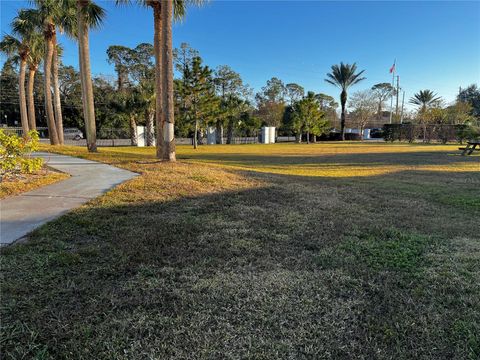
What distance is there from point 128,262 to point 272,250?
1417mm

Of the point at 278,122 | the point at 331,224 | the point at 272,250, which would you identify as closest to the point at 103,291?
the point at 272,250

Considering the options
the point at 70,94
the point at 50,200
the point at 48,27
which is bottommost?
the point at 50,200

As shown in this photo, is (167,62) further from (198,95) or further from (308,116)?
(308,116)

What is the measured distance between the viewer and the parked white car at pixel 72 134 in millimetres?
39519

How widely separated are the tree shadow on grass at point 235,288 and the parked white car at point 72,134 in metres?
40.2

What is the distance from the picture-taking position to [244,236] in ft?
11.9

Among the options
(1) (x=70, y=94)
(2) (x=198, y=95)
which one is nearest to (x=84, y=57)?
(2) (x=198, y=95)

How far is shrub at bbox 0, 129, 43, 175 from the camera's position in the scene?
18.2 feet

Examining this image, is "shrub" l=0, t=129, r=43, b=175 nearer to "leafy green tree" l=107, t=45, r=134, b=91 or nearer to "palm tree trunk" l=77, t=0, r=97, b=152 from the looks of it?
"palm tree trunk" l=77, t=0, r=97, b=152

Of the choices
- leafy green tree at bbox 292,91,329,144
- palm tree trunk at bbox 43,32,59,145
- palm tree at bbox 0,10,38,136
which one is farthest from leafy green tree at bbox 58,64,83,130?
leafy green tree at bbox 292,91,329,144

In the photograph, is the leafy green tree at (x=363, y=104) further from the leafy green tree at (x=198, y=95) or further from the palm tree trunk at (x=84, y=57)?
the palm tree trunk at (x=84, y=57)

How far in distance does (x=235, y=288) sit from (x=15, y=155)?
217 inches

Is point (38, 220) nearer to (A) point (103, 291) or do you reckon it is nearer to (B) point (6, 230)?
(B) point (6, 230)

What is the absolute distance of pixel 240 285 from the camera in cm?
250
